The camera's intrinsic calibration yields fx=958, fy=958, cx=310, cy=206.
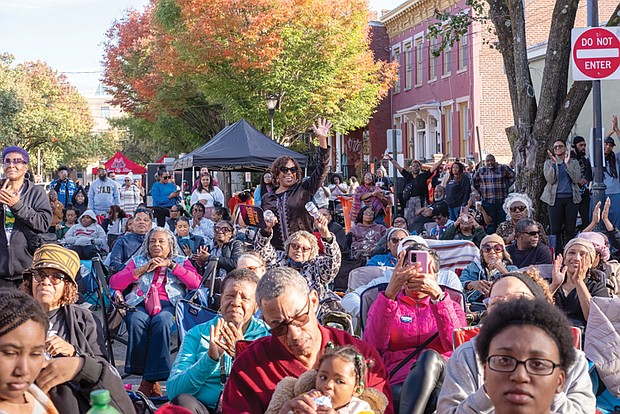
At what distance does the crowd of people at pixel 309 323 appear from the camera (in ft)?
11.2

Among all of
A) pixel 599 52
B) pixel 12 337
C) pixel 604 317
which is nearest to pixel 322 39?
pixel 599 52

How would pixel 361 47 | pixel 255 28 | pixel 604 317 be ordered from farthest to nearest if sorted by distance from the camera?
pixel 361 47 < pixel 255 28 < pixel 604 317

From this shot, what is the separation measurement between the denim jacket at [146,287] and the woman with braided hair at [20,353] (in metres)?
4.99

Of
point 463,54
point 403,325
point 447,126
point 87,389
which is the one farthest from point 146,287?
point 447,126

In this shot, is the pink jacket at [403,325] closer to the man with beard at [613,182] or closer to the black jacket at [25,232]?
the black jacket at [25,232]

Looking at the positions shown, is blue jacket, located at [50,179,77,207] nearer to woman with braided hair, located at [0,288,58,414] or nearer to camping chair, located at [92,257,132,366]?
camping chair, located at [92,257,132,366]

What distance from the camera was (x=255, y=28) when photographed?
34625 mm

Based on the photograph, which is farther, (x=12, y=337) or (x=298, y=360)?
(x=298, y=360)

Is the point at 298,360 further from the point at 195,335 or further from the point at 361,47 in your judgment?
the point at 361,47

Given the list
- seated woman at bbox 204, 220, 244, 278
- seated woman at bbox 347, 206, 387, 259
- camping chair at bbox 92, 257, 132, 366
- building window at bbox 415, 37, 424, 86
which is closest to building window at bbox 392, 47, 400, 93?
building window at bbox 415, 37, 424, 86

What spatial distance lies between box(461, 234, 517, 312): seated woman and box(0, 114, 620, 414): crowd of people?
0.06ft

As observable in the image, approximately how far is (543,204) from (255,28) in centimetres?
2133

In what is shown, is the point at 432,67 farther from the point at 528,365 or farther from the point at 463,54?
the point at 528,365

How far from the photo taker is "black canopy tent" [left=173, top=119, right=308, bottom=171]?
2119 cm
